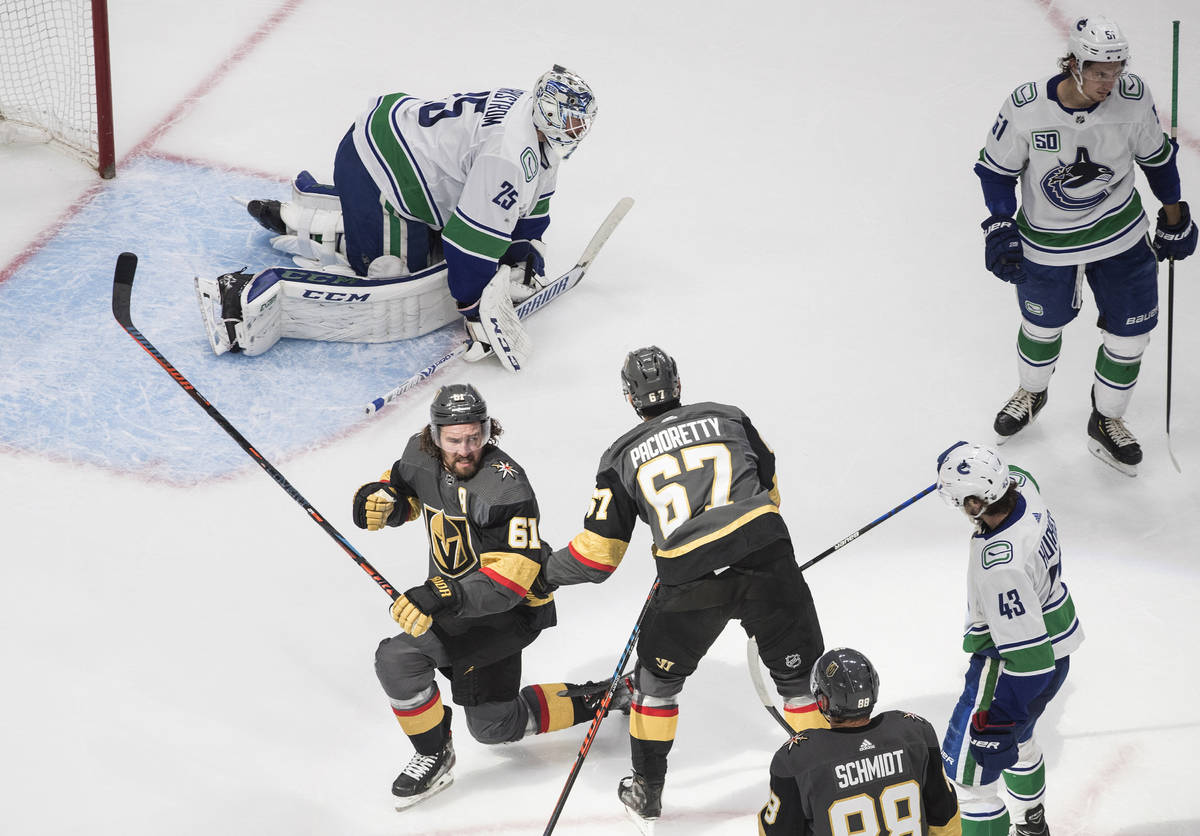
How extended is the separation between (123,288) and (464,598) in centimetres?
141

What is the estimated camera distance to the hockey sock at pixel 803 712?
10.0 feet

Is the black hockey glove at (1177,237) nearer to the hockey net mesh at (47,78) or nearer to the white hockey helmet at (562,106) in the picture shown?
the white hockey helmet at (562,106)

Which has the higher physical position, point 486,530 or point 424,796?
point 486,530

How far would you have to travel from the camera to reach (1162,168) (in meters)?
3.86

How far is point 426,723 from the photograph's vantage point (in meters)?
3.14

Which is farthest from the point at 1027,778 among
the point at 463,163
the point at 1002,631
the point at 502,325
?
the point at 463,163

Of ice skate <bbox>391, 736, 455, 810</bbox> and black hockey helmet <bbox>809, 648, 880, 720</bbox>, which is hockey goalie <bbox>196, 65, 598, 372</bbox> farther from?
black hockey helmet <bbox>809, 648, 880, 720</bbox>

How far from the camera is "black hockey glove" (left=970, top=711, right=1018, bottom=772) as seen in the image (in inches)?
110

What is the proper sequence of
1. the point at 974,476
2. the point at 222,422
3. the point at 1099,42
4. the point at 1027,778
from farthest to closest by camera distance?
the point at 1099,42 < the point at 222,422 < the point at 1027,778 < the point at 974,476

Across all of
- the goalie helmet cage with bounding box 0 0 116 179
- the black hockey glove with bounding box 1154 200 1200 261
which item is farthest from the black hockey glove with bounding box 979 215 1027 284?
the goalie helmet cage with bounding box 0 0 116 179

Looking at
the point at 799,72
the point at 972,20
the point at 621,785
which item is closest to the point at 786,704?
the point at 621,785

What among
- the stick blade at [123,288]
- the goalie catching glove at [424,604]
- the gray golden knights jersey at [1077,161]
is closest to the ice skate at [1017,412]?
the gray golden knights jersey at [1077,161]

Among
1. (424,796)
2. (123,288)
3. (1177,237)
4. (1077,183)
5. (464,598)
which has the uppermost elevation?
(1077,183)

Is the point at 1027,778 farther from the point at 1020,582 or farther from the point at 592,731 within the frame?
the point at 592,731
